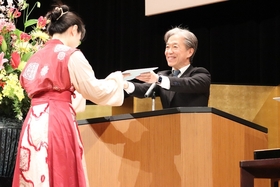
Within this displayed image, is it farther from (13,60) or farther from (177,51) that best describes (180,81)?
(13,60)

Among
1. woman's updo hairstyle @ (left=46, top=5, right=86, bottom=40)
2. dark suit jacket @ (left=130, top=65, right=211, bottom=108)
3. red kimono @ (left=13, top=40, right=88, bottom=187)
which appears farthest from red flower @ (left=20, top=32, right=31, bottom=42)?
dark suit jacket @ (left=130, top=65, right=211, bottom=108)

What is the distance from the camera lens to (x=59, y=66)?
235 cm

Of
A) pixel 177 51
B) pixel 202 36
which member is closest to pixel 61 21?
pixel 177 51

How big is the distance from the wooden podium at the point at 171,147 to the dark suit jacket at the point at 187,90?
0.33 m

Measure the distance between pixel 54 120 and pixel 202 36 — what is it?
7.86ft

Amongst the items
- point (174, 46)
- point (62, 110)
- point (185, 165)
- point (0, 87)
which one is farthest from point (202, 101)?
point (0, 87)

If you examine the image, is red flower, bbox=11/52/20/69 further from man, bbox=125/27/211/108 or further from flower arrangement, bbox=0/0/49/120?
man, bbox=125/27/211/108

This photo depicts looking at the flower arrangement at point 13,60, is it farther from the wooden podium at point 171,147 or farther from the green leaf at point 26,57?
the wooden podium at point 171,147

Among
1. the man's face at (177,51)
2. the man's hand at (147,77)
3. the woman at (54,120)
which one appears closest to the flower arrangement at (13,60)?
the woman at (54,120)

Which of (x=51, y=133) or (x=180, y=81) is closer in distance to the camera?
(x=51, y=133)

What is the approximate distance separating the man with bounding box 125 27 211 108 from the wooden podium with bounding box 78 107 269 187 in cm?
29

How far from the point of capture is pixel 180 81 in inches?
109

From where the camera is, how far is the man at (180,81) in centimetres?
275

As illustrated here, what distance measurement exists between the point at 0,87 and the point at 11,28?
1.05 feet
